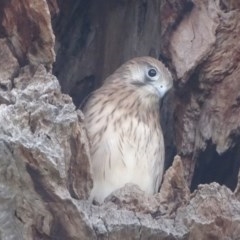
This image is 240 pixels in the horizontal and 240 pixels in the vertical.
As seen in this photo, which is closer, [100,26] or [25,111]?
[25,111]

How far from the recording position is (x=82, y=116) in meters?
5.66

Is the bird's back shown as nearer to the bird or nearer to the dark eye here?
the bird

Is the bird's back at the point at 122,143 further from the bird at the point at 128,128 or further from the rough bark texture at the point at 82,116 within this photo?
the rough bark texture at the point at 82,116

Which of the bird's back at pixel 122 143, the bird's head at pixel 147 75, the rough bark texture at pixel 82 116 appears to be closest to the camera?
the rough bark texture at pixel 82 116

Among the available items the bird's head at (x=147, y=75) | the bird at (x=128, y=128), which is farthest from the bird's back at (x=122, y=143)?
the bird's head at (x=147, y=75)

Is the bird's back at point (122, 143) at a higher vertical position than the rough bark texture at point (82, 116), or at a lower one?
lower

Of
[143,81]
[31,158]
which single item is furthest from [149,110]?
[31,158]

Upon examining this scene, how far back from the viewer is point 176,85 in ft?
22.0

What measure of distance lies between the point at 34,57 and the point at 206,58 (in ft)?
3.65

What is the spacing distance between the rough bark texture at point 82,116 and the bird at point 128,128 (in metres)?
0.13

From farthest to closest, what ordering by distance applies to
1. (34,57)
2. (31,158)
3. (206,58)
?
(206,58)
(34,57)
(31,158)

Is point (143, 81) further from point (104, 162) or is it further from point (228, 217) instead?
point (228, 217)

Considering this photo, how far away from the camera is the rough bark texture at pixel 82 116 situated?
5.27 m

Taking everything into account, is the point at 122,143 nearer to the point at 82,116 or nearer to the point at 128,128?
the point at 128,128
